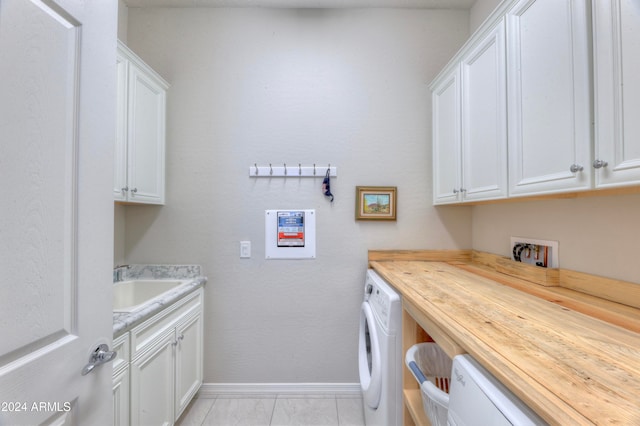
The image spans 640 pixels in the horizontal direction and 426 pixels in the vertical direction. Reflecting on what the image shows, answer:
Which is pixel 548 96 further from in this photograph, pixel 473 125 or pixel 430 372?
pixel 430 372

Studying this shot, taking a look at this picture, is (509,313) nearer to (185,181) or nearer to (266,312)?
(266,312)

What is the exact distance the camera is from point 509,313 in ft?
3.07

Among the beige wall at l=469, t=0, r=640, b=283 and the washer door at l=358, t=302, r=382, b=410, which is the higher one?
the beige wall at l=469, t=0, r=640, b=283

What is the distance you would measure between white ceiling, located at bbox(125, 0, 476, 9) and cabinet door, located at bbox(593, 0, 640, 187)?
1413 mm

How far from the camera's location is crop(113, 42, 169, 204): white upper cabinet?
1.51 metres

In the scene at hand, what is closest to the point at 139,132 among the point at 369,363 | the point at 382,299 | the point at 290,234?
the point at 290,234

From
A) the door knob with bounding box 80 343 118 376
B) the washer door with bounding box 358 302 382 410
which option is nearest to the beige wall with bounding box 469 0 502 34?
the washer door with bounding box 358 302 382 410

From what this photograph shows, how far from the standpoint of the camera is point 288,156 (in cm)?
198

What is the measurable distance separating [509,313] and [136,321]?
152 cm

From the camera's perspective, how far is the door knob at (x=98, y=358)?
687 mm

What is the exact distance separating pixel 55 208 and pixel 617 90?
1544mm

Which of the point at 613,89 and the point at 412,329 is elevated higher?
the point at 613,89

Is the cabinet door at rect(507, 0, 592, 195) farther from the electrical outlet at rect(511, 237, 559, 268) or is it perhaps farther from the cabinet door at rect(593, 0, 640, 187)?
the electrical outlet at rect(511, 237, 559, 268)

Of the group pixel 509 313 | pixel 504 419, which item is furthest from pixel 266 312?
pixel 504 419
